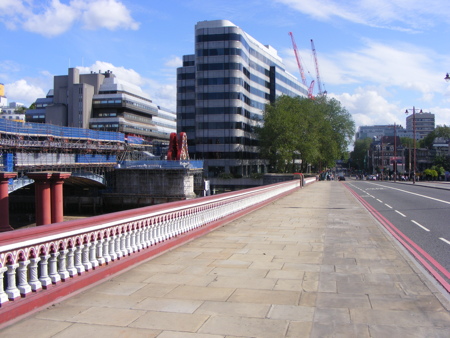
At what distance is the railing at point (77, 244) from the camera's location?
4.70 metres

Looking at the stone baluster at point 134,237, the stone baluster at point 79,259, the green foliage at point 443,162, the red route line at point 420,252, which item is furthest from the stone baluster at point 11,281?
the green foliage at point 443,162

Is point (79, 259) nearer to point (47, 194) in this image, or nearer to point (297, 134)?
point (47, 194)

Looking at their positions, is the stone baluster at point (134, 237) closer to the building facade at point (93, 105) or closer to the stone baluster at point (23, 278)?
the stone baluster at point (23, 278)

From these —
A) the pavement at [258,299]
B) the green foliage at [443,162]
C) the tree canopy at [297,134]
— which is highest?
the tree canopy at [297,134]

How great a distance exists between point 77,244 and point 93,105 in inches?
4000

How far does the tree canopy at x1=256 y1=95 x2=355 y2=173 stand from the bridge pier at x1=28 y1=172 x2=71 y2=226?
2095 inches

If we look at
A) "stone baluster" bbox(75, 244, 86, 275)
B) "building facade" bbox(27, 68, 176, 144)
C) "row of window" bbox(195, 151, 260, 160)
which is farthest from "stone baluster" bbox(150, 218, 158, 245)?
"building facade" bbox(27, 68, 176, 144)

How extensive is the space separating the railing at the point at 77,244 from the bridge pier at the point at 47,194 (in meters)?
11.2

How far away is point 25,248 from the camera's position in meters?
4.84

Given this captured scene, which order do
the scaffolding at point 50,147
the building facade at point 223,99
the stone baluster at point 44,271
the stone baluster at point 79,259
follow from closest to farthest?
the stone baluster at point 44,271
the stone baluster at point 79,259
the scaffolding at point 50,147
the building facade at point 223,99

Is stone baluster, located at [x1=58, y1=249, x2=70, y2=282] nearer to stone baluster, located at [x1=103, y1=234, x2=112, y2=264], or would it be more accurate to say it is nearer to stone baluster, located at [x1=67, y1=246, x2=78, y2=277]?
stone baluster, located at [x1=67, y1=246, x2=78, y2=277]

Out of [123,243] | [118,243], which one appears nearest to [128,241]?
[123,243]

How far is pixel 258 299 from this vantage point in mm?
5488

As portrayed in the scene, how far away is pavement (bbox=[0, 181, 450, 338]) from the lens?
446 cm
